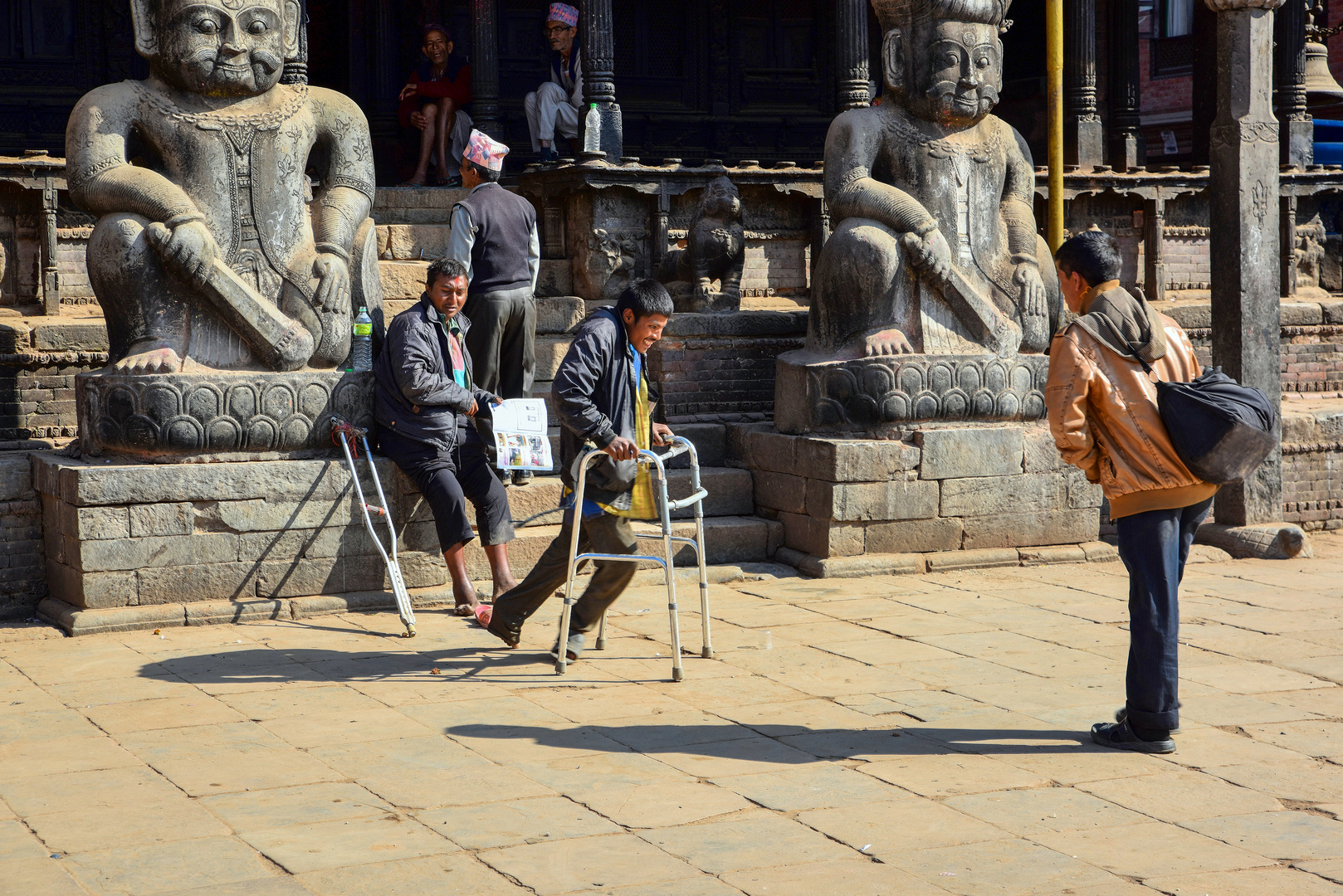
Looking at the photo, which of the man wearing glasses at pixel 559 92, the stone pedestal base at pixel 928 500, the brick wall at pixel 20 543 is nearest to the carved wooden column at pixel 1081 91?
the man wearing glasses at pixel 559 92

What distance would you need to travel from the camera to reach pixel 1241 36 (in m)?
8.43

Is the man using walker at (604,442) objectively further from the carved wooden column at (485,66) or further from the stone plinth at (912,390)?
the carved wooden column at (485,66)

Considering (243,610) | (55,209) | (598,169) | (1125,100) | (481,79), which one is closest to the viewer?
(243,610)

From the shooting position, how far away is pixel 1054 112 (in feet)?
28.3

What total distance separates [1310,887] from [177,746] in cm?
346

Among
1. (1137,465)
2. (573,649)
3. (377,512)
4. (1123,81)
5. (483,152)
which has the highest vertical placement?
(1123,81)

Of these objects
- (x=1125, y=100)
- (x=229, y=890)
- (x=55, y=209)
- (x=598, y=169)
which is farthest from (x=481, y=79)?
(x=229, y=890)

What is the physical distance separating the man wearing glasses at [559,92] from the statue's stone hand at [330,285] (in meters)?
4.77

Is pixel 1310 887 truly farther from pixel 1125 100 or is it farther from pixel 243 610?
pixel 1125 100

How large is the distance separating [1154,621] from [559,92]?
8292mm

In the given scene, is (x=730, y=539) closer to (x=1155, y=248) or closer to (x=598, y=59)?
(x=598, y=59)

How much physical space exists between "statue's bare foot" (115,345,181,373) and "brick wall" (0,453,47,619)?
0.82 m

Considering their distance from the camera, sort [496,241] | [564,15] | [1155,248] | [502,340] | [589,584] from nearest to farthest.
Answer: [589,584] < [496,241] < [502,340] < [1155,248] < [564,15]

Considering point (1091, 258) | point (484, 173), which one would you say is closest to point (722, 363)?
point (484, 173)
